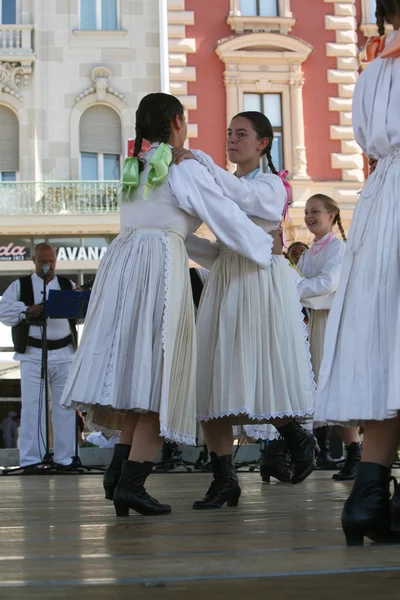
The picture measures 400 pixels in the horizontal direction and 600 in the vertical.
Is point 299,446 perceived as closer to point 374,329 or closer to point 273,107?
point 374,329

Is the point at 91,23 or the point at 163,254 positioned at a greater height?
the point at 91,23

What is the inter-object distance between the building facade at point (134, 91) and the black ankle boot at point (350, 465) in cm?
1271

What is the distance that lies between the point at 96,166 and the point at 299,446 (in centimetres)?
1585

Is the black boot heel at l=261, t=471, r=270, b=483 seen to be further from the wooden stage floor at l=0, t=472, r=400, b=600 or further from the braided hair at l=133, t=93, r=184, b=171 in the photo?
the braided hair at l=133, t=93, r=184, b=171

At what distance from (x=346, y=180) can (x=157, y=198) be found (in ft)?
52.6

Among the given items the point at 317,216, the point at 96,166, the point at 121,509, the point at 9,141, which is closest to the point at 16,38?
the point at 9,141

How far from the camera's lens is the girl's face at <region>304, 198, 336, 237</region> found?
20.9 feet

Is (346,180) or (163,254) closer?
(163,254)

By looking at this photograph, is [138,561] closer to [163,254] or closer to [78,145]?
[163,254]

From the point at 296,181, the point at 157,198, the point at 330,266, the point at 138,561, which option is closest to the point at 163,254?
the point at 157,198

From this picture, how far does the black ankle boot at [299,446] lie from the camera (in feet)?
16.5

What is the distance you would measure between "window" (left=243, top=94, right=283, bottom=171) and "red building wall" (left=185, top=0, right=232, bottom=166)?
53 cm

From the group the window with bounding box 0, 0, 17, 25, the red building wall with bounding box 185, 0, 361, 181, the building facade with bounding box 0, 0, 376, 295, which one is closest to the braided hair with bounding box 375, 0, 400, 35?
the building facade with bounding box 0, 0, 376, 295

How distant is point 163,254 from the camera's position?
3682mm
